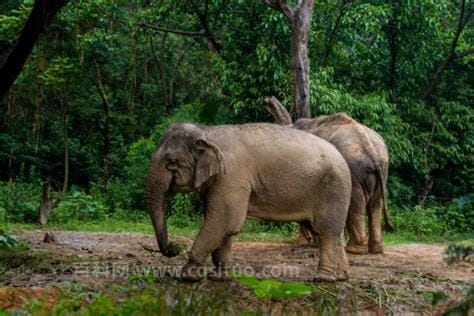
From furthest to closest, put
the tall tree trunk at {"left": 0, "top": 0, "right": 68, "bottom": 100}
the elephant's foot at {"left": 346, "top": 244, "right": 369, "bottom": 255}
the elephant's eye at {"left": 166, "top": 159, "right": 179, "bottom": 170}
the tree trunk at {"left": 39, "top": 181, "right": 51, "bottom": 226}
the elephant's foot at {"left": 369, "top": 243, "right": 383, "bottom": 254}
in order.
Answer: the tree trunk at {"left": 39, "top": 181, "right": 51, "bottom": 226}, the elephant's foot at {"left": 369, "top": 243, "right": 383, "bottom": 254}, the elephant's foot at {"left": 346, "top": 244, "right": 369, "bottom": 255}, the tall tree trunk at {"left": 0, "top": 0, "right": 68, "bottom": 100}, the elephant's eye at {"left": 166, "top": 159, "right": 179, "bottom": 170}

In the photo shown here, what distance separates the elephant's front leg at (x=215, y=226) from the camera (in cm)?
723

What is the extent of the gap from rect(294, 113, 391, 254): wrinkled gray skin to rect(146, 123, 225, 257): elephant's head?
3.74 m

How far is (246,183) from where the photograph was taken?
7434 millimetres

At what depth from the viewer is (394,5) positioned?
18.8m

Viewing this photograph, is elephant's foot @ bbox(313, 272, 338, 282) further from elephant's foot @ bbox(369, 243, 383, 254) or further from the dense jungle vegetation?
the dense jungle vegetation

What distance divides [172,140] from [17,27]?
1281cm

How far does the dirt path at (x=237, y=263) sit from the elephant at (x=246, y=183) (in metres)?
0.62

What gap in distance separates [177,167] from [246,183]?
699mm

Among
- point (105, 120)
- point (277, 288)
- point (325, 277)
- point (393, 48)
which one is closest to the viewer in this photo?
point (277, 288)

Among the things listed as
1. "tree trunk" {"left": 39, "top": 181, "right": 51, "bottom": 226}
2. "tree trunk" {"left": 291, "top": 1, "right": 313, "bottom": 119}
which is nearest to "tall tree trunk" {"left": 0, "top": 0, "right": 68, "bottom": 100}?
"tree trunk" {"left": 39, "top": 181, "right": 51, "bottom": 226}

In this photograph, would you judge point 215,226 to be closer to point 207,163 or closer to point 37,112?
point 207,163

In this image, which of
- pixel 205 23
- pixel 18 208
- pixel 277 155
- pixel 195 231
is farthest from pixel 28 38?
pixel 205 23

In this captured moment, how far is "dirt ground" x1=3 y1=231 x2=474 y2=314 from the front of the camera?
24.9ft

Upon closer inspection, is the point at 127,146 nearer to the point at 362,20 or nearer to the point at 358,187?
the point at 362,20
